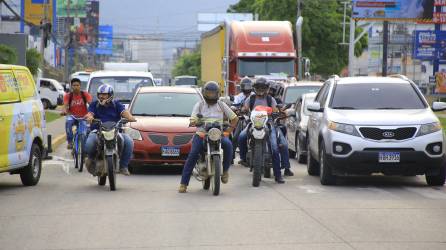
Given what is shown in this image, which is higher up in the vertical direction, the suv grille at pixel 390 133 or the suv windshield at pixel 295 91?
the suv windshield at pixel 295 91

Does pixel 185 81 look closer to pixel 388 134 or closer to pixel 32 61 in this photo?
pixel 32 61

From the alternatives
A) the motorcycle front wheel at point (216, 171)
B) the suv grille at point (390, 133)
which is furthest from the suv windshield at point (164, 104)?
the motorcycle front wheel at point (216, 171)

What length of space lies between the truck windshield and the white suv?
17.6m

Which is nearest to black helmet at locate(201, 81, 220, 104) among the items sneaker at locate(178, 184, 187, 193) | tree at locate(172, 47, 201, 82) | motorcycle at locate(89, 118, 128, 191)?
sneaker at locate(178, 184, 187, 193)

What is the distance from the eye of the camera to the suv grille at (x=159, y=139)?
1680cm

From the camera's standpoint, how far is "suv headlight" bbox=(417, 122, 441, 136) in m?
14.4

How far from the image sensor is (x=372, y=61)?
4700 inches

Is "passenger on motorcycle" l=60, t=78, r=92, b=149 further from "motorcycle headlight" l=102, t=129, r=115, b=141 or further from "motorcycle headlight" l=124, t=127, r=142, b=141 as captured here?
"motorcycle headlight" l=102, t=129, r=115, b=141

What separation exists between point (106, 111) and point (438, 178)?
510 cm

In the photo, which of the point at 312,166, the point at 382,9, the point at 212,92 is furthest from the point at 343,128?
the point at 382,9

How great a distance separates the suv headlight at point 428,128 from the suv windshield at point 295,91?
30.5 ft

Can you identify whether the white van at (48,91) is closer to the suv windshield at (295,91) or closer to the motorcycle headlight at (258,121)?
the suv windshield at (295,91)

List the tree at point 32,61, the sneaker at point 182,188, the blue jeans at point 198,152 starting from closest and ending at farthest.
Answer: the blue jeans at point 198,152 → the sneaker at point 182,188 → the tree at point 32,61

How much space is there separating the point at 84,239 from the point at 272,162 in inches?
241
